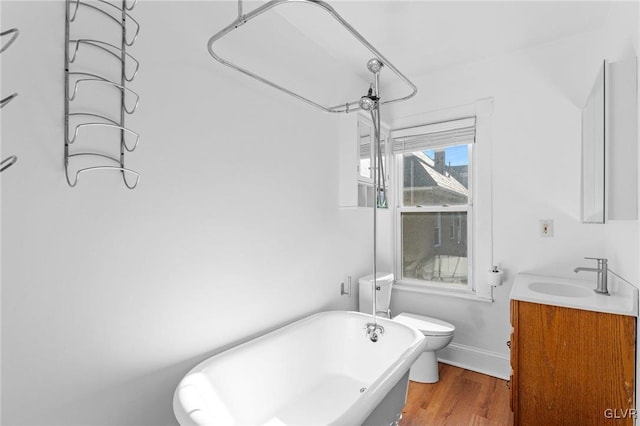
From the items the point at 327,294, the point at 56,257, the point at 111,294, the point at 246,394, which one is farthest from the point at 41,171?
the point at 327,294

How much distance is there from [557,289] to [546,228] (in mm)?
450

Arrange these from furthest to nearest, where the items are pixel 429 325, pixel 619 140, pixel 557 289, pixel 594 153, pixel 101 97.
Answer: pixel 429 325
pixel 557 289
pixel 594 153
pixel 619 140
pixel 101 97

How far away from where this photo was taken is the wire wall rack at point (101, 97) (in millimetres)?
1047

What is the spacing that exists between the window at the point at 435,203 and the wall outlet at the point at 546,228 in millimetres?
506

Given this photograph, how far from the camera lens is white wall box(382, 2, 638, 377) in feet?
7.14

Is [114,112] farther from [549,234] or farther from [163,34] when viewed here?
[549,234]

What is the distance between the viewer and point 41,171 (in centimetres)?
99

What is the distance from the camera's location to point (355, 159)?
2.38m

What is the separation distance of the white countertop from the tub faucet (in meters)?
0.75

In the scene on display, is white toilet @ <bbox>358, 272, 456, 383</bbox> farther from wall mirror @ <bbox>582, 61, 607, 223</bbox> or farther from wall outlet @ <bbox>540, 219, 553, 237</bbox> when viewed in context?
wall mirror @ <bbox>582, 61, 607, 223</bbox>

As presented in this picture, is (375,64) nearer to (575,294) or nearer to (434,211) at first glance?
(434,211)

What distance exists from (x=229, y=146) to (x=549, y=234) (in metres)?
2.24

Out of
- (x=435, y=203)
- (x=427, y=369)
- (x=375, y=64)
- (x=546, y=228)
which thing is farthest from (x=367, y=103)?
(x=427, y=369)

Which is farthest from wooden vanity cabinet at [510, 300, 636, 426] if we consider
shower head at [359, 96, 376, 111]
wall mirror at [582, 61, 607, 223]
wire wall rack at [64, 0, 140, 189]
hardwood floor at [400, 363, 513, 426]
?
wire wall rack at [64, 0, 140, 189]
